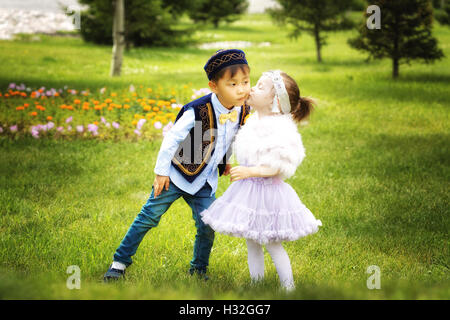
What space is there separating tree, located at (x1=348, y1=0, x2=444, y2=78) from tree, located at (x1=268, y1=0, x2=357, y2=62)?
19.2 feet

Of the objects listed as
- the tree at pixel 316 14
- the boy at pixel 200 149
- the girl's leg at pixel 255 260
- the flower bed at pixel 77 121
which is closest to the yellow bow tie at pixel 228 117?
the boy at pixel 200 149

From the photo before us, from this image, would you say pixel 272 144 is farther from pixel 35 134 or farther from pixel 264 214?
pixel 35 134

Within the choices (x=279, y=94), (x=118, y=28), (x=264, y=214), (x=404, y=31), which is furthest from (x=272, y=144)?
(x=404, y=31)

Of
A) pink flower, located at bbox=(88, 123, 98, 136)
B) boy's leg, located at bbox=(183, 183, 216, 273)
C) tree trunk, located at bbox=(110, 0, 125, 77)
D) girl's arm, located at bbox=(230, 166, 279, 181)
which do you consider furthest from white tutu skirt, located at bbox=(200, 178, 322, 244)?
tree trunk, located at bbox=(110, 0, 125, 77)

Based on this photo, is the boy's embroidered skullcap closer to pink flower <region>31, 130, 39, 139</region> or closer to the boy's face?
the boy's face

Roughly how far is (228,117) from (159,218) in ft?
2.91

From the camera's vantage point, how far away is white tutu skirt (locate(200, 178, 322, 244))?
Result: 2.55 m

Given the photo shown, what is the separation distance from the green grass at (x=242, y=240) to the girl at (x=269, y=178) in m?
0.34

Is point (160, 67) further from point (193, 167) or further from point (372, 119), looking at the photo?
point (193, 167)

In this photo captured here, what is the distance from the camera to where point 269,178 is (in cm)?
266

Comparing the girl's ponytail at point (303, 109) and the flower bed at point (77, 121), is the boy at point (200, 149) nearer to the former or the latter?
the girl's ponytail at point (303, 109)

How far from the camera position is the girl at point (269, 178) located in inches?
101
